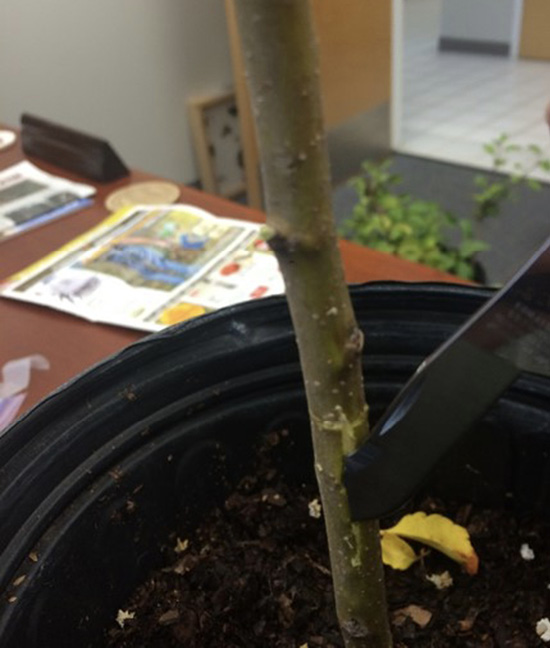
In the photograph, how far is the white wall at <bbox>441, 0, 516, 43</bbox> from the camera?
346 centimetres

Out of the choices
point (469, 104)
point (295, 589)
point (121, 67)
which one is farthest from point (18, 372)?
point (469, 104)

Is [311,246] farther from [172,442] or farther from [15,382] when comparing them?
[15,382]

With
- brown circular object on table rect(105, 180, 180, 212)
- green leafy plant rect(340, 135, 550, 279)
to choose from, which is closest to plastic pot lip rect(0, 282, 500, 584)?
brown circular object on table rect(105, 180, 180, 212)

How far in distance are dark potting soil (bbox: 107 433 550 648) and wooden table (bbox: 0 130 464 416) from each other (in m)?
0.25

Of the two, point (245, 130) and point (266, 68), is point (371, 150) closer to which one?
point (245, 130)

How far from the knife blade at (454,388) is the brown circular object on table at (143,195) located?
0.79 m

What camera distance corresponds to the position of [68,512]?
0.43 meters

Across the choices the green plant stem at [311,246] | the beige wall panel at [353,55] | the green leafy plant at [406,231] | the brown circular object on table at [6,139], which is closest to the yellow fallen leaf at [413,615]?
the green plant stem at [311,246]

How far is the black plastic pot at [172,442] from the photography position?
0.42 metres

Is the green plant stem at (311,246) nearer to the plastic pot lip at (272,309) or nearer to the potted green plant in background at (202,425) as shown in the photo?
the potted green plant in background at (202,425)

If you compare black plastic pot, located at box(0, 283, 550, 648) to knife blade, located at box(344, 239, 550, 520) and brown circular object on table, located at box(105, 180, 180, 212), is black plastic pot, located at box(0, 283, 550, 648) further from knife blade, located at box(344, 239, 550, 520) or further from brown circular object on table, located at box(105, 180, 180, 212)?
brown circular object on table, located at box(105, 180, 180, 212)

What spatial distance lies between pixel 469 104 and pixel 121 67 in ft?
5.57

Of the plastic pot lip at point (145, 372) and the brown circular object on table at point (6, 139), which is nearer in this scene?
the plastic pot lip at point (145, 372)

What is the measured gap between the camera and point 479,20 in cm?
361
